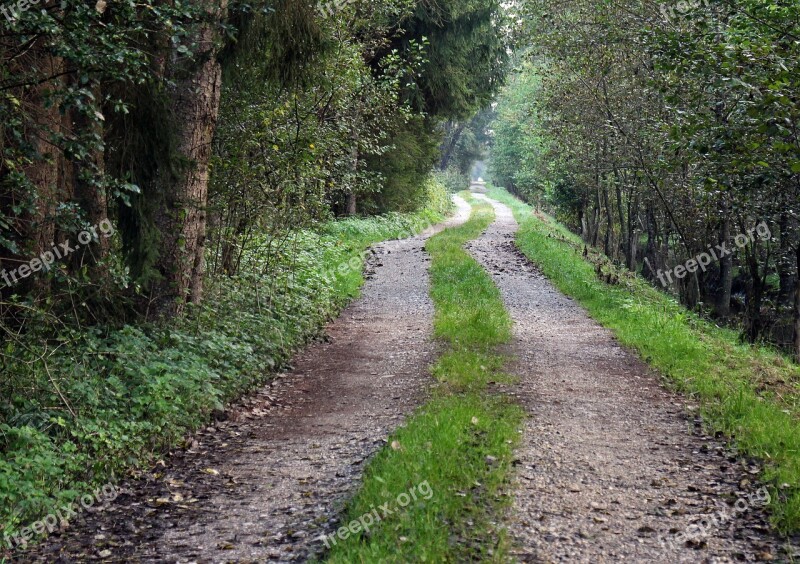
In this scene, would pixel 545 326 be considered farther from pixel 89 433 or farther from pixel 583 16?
pixel 583 16

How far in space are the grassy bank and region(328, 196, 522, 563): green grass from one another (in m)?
2.08

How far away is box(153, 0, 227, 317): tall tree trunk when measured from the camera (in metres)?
8.53

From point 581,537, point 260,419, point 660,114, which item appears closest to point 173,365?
point 260,419

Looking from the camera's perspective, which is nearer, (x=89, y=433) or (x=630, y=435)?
(x=89, y=433)

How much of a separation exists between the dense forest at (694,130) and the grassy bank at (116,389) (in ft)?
18.8

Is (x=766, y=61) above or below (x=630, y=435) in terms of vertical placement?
above

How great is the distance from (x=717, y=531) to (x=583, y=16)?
15.9 meters

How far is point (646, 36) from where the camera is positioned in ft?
34.6

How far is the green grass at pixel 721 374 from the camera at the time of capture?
236 inches
